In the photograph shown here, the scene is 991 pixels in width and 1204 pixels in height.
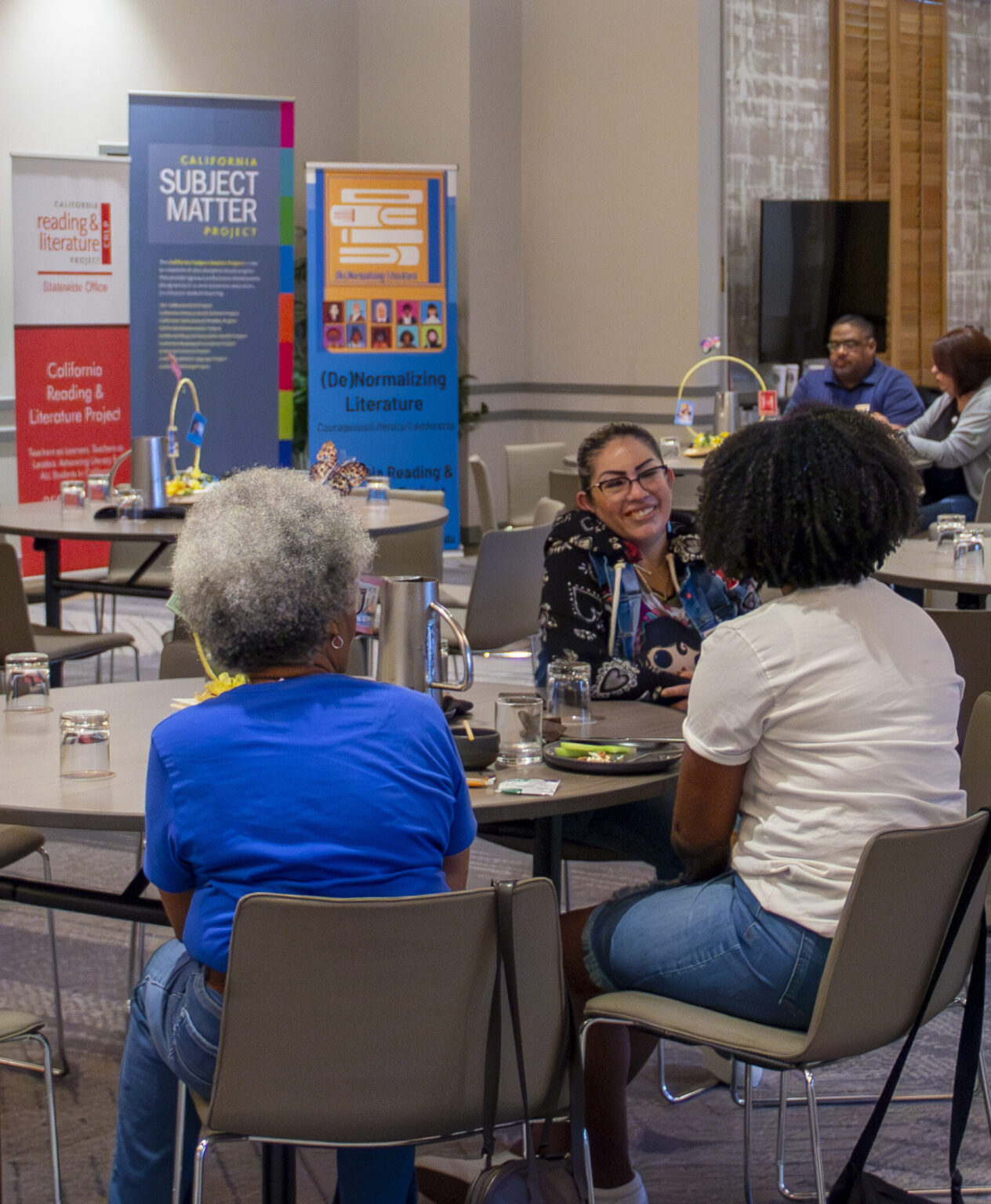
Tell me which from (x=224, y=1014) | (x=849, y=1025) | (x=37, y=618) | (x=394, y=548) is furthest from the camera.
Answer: (x=37, y=618)

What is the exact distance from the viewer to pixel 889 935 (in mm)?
1788

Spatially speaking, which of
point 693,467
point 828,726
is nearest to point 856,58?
point 693,467

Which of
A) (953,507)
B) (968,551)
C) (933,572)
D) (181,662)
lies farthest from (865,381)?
(181,662)

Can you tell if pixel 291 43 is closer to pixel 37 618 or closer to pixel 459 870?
pixel 37 618

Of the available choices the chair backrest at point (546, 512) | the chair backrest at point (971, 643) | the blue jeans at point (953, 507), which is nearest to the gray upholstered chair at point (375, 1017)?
the chair backrest at point (971, 643)

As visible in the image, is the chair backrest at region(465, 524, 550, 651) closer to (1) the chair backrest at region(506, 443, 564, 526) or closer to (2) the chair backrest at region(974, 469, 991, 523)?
(2) the chair backrest at region(974, 469, 991, 523)

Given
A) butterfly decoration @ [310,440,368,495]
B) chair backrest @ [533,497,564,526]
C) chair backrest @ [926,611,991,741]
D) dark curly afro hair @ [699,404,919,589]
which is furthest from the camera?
chair backrest @ [533,497,564,526]

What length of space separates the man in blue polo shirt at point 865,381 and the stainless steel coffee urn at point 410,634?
195 inches

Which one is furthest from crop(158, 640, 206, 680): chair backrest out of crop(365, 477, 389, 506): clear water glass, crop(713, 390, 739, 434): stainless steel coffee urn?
crop(713, 390, 739, 434): stainless steel coffee urn

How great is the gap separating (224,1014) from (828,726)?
0.82 meters

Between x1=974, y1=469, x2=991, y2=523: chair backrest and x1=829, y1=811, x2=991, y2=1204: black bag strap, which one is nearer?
x1=829, y1=811, x2=991, y2=1204: black bag strap

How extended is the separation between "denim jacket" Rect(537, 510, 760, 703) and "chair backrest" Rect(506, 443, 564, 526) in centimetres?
364

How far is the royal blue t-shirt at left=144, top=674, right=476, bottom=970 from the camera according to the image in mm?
1620

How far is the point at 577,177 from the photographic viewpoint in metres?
9.45
